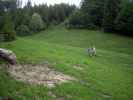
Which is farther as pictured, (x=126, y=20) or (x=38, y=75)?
(x=126, y=20)

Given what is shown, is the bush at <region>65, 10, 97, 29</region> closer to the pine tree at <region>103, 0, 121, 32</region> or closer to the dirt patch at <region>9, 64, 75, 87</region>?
the pine tree at <region>103, 0, 121, 32</region>

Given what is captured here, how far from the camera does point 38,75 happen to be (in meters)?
10.5

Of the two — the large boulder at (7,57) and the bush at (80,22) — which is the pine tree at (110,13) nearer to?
the bush at (80,22)

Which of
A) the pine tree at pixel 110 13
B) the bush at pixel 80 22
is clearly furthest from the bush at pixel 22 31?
the pine tree at pixel 110 13

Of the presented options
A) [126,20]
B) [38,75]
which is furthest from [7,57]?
[126,20]

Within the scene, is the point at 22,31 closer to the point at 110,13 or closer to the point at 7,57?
the point at 110,13

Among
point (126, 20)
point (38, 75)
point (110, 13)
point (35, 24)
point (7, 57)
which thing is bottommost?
point (38, 75)

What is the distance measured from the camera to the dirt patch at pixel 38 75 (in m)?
9.56

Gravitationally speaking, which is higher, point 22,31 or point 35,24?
point 35,24

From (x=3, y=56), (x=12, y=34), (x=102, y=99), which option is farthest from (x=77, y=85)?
(x=12, y=34)

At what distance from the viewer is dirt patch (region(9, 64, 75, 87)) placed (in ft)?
31.4

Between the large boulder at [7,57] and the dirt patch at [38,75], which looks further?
the large boulder at [7,57]

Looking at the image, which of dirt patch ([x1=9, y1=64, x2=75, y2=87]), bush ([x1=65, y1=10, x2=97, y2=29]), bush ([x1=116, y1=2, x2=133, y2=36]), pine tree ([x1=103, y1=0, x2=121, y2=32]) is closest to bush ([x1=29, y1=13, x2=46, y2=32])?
bush ([x1=65, y1=10, x2=97, y2=29])

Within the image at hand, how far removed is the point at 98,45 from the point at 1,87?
29.1 metres
